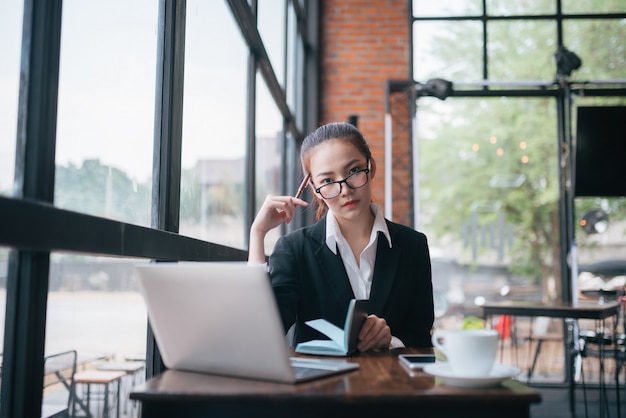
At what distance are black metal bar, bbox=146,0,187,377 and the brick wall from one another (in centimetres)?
442

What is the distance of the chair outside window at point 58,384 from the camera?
1.16m

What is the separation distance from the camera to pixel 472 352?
39.4 inches

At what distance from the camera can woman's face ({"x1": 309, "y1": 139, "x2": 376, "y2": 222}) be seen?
5.70ft

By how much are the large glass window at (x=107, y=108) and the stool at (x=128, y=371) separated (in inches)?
13.6

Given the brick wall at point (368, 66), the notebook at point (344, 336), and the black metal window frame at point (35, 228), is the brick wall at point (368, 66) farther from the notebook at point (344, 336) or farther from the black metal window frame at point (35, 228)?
the black metal window frame at point (35, 228)

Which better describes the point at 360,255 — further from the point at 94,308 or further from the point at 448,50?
the point at 448,50

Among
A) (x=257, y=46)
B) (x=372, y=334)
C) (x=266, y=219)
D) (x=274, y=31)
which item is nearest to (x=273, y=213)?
(x=266, y=219)

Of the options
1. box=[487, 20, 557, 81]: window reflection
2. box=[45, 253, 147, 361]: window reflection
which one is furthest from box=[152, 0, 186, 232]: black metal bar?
box=[487, 20, 557, 81]: window reflection

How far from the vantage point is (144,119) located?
1706mm

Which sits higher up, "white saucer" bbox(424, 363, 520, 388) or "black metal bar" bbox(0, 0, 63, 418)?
"black metal bar" bbox(0, 0, 63, 418)

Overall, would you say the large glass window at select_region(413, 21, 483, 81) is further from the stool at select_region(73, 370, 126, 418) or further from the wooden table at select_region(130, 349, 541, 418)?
the wooden table at select_region(130, 349, 541, 418)

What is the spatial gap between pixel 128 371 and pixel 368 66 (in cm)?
515

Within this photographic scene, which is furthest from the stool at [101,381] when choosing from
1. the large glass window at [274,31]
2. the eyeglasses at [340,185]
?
the large glass window at [274,31]

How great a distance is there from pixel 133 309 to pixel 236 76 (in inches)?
63.7
